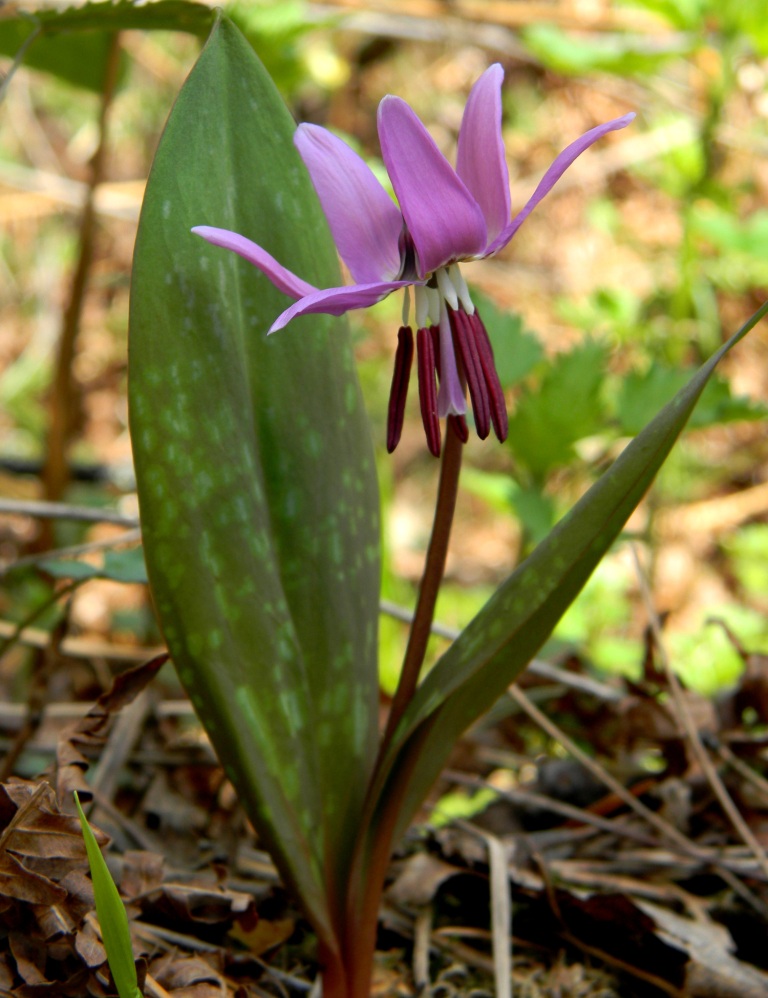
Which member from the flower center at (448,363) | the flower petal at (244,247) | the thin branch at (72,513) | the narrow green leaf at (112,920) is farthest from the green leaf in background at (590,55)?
the narrow green leaf at (112,920)

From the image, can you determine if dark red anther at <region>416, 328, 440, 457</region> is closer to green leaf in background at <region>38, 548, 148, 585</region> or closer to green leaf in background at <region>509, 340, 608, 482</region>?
green leaf in background at <region>38, 548, 148, 585</region>

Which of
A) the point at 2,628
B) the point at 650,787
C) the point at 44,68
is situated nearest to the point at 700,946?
the point at 650,787

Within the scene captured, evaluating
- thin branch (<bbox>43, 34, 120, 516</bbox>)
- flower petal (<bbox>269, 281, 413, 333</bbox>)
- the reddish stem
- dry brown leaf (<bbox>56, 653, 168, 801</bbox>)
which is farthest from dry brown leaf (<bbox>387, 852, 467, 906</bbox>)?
thin branch (<bbox>43, 34, 120, 516</bbox>)

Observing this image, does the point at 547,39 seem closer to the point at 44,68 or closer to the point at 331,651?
the point at 44,68

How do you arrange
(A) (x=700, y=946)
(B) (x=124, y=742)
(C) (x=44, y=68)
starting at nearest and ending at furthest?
(A) (x=700, y=946), (B) (x=124, y=742), (C) (x=44, y=68)

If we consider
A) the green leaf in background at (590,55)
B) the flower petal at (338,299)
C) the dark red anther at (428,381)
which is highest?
the green leaf in background at (590,55)

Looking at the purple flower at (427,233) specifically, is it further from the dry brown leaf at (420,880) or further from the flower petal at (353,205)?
the dry brown leaf at (420,880)
